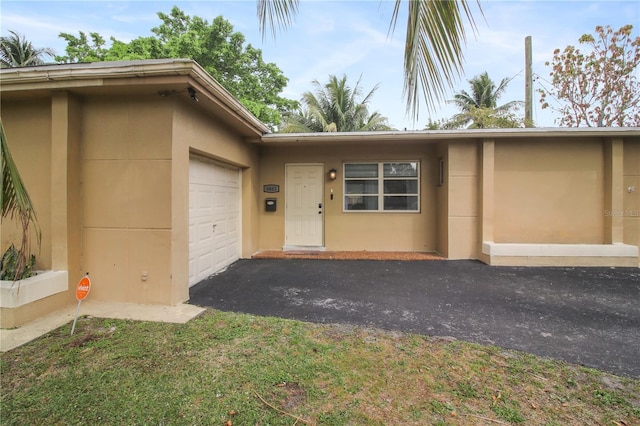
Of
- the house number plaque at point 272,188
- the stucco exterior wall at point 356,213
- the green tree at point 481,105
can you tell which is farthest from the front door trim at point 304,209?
the green tree at point 481,105

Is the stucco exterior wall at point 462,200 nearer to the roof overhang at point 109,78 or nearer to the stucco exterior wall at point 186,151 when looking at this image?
the stucco exterior wall at point 186,151

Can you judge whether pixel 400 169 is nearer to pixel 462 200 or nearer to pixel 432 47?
pixel 462 200

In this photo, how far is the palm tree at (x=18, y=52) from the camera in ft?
46.2

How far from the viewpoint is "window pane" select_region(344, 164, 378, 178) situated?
7164mm

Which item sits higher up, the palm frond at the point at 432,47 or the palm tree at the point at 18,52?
the palm tree at the point at 18,52

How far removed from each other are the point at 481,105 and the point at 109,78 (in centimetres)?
1829

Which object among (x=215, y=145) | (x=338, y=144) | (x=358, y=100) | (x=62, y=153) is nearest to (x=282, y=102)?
(x=358, y=100)

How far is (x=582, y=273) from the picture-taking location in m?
5.19

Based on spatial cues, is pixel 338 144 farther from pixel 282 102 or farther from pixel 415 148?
pixel 282 102

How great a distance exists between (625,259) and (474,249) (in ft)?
9.07

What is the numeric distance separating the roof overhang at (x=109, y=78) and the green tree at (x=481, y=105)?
48.0 feet

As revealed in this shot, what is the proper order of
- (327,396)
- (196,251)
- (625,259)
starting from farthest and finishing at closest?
1. (625,259)
2. (196,251)
3. (327,396)

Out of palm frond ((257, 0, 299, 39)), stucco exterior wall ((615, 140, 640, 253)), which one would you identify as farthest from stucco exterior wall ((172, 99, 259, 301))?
stucco exterior wall ((615, 140, 640, 253))

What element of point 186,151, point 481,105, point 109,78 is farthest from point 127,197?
point 481,105
